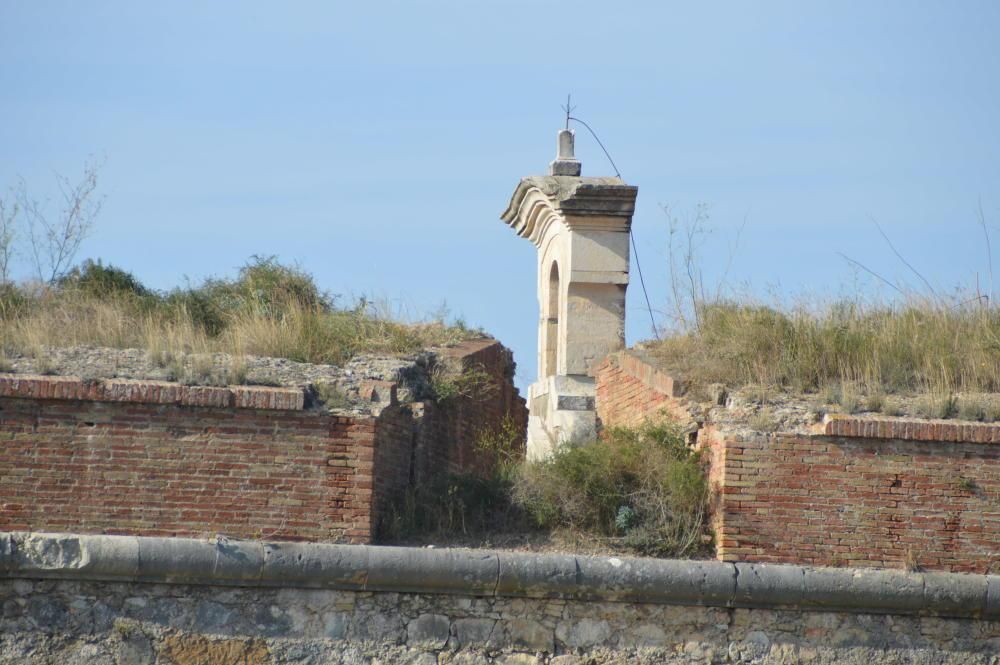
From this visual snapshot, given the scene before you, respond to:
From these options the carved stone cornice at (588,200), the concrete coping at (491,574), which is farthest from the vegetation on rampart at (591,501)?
the carved stone cornice at (588,200)

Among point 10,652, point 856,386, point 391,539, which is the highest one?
point 856,386

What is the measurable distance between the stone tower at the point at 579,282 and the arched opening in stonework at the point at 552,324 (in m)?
0.37

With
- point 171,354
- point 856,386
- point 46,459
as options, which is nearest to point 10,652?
point 46,459

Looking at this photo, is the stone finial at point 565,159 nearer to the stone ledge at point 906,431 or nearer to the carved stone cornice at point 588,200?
the carved stone cornice at point 588,200

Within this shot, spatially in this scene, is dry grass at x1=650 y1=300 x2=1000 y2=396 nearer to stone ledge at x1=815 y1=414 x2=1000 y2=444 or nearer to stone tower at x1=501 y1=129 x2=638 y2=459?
stone ledge at x1=815 y1=414 x2=1000 y2=444

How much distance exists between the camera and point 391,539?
10.9 metres

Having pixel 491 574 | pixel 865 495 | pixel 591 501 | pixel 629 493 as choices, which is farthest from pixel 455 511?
pixel 865 495

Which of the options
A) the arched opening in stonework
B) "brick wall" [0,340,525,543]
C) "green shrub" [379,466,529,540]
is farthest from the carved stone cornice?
"brick wall" [0,340,525,543]

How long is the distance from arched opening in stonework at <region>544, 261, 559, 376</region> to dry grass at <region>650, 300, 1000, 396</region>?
92.5 inches

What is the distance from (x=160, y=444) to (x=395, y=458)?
1.69 meters

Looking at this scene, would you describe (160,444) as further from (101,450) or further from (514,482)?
(514,482)

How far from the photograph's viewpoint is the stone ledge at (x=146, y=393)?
416 inches

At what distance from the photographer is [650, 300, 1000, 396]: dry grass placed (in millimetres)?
11594

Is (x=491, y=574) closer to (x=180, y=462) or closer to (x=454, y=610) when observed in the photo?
(x=454, y=610)
